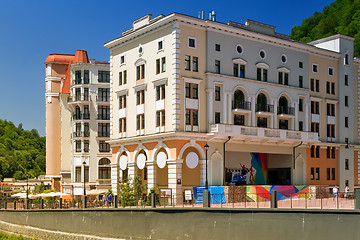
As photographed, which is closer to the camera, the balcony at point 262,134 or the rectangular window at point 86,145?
the balcony at point 262,134

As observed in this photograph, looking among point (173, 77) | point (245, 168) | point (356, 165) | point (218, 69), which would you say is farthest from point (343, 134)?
point (173, 77)

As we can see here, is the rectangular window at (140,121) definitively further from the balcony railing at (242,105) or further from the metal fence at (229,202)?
the balcony railing at (242,105)

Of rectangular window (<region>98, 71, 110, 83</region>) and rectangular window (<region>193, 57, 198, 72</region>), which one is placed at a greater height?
rectangular window (<region>98, 71, 110, 83</region>)

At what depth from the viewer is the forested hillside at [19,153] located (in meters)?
172

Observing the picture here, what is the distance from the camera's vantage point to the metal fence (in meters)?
35.2

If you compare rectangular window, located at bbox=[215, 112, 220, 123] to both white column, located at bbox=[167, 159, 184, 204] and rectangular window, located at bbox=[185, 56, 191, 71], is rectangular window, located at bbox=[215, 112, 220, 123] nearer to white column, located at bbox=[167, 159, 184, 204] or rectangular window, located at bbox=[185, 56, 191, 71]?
rectangular window, located at bbox=[185, 56, 191, 71]

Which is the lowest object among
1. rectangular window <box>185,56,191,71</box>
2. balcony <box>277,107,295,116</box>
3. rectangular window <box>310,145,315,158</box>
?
rectangular window <box>310,145,315,158</box>

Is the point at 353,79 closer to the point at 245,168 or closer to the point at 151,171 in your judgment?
the point at 245,168

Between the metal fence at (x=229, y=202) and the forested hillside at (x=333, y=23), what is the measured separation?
182ft

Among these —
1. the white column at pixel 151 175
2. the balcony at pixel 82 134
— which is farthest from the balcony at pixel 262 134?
the balcony at pixel 82 134

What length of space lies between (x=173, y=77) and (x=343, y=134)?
2705 centimetres

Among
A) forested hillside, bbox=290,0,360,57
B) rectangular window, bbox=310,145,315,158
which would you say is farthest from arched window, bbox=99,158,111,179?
forested hillside, bbox=290,0,360,57

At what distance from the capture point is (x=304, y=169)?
6444cm

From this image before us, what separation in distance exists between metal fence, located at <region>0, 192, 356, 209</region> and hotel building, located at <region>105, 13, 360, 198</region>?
358 centimetres
